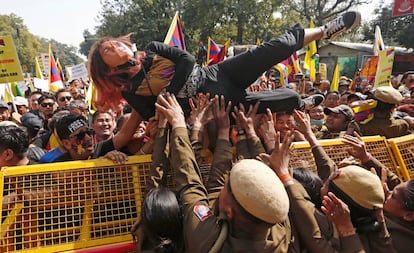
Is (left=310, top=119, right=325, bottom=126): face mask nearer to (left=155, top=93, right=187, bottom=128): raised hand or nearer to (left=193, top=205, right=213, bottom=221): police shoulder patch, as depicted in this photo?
(left=155, top=93, right=187, bottom=128): raised hand

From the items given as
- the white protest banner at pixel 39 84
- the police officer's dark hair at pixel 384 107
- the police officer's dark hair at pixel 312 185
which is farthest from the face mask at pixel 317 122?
the white protest banner at pixel 39 84

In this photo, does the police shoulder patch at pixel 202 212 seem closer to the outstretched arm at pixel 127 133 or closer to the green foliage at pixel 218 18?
the outstretched arm at pixel 127 133

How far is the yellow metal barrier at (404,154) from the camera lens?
8.51 feet

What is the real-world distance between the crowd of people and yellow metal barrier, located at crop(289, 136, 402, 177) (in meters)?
0.13

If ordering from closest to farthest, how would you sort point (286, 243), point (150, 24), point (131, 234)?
point (286, 243)
point (131, 234)
point (150, 24)

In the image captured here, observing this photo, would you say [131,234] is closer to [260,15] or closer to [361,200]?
[361,200]

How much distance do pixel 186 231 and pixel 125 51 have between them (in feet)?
3.80

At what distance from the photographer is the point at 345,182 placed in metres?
1.64

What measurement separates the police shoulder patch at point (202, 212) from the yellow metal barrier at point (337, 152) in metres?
0.96

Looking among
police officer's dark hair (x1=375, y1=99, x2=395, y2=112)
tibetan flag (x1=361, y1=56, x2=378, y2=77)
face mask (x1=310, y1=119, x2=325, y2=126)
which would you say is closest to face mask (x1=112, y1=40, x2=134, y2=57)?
police officer's dark hair (x1=375, y1=99, x2=395, y2=112)

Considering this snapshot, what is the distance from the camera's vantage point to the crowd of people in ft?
4.89

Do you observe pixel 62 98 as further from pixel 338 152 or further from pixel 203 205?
pixel 203 205

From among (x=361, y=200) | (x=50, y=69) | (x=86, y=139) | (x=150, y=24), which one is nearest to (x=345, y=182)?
(x=361, y=200)

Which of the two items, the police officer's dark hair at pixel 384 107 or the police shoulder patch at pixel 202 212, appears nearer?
the police shoulder patch at pixel 202 212
